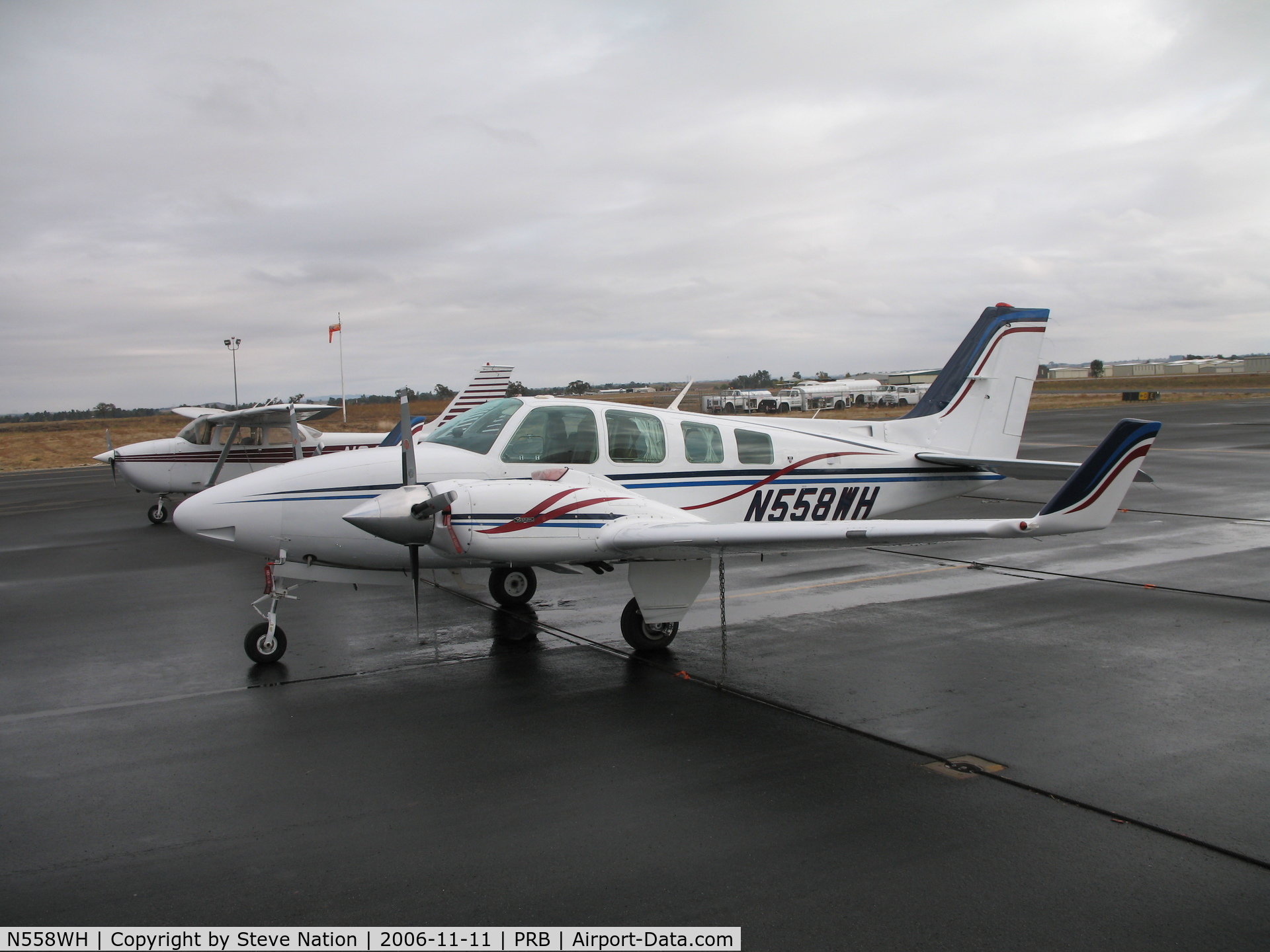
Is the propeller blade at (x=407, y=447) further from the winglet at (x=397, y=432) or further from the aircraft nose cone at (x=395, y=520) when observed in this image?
the winglet at (x=397, y=432)

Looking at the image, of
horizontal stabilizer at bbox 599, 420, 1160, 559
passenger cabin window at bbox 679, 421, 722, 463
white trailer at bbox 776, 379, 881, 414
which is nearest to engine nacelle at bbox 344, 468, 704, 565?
horizontal stabilizer at bbox 599, 420, 1160, 559

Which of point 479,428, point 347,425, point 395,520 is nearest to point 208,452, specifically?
point 479,428

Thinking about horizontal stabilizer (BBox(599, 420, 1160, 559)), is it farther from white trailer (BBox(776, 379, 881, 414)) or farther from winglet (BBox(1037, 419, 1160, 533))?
white trailer (BBox(776, 379, 881, 414))

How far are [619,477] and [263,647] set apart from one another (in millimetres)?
3787

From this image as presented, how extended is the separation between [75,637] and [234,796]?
5524mm

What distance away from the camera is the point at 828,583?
11.4 meters

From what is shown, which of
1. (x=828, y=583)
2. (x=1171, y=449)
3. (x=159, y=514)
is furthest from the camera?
(x=1171, y=449)

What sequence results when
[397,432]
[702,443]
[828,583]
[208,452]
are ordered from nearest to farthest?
[702,443]
[828,583]
[397,432]
[208,452]

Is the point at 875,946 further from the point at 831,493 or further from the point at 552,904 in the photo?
the point at 831,493

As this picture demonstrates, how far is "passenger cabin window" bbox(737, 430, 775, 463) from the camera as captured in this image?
9289mm

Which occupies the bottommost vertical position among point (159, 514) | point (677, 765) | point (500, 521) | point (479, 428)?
point (677, 765)

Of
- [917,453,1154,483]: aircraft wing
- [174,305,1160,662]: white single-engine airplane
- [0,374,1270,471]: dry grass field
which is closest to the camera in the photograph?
[174,305,1160,662]: white single-engine airplane

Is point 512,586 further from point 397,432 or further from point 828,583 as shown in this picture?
point 397,432

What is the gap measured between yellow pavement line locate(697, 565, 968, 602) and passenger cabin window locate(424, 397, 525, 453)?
3626 mm
